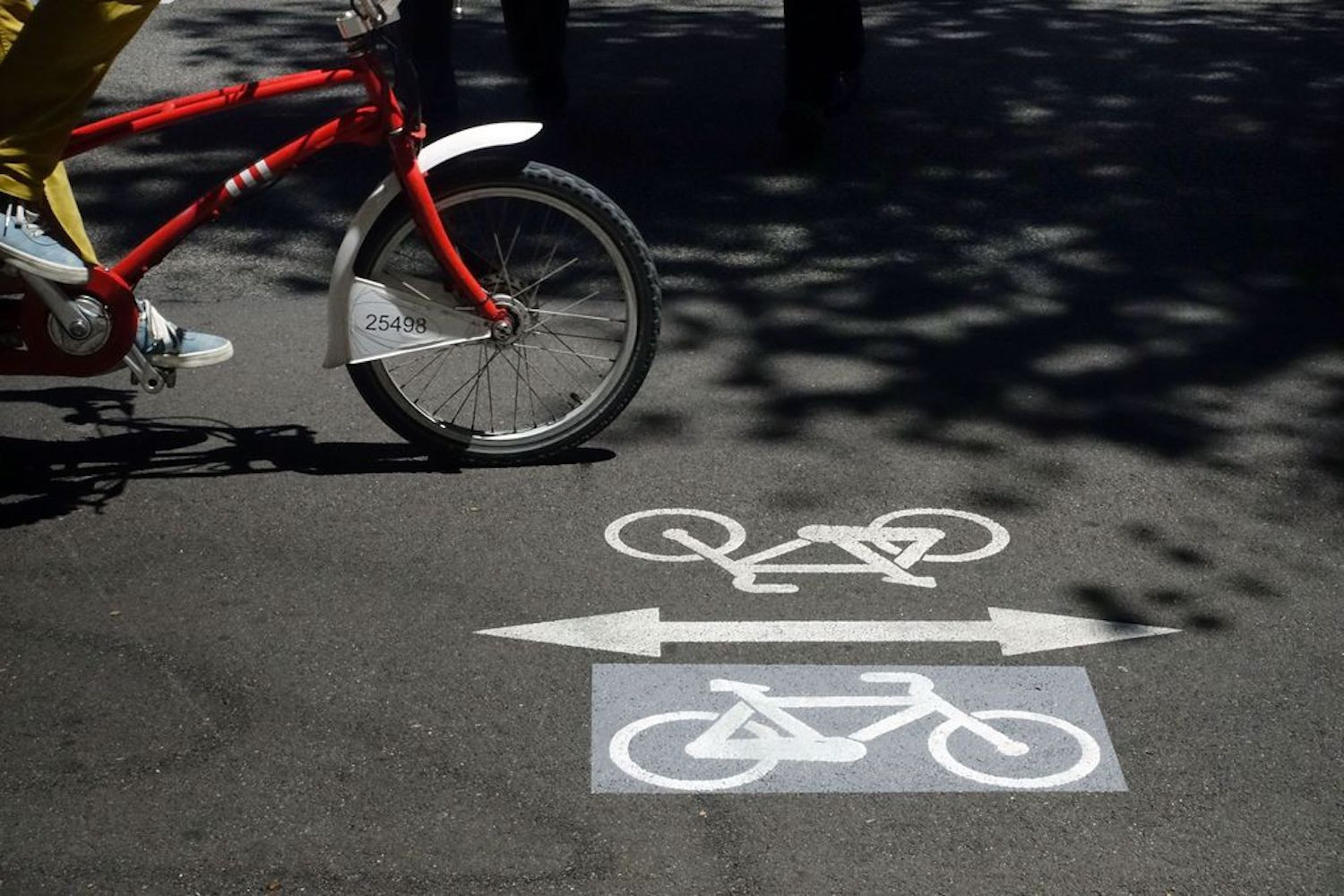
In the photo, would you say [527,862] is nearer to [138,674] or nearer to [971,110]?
[138,674]

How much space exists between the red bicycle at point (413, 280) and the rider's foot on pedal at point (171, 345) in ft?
0.16

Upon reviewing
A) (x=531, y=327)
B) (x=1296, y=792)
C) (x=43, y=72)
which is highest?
(x=43, y=72)

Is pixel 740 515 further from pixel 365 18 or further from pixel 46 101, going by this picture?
pixel 46 101

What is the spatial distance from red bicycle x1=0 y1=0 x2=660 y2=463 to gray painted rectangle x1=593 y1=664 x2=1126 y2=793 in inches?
54.5

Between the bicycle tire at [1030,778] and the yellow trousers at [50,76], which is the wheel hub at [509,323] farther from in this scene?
the bicycle tire at [1030,778]

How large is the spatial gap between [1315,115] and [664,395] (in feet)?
15.2

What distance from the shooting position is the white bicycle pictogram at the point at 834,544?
484cm

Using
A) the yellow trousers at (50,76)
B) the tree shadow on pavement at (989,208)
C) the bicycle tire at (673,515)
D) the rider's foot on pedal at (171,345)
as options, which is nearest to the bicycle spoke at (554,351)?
the tree shadow on pavement at (989,208)

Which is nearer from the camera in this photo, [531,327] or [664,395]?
[531,327]

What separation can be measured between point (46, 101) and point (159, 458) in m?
1.16

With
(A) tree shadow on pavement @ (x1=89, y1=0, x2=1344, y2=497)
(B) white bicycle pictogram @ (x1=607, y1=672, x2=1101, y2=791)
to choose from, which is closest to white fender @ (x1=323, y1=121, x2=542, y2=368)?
(A) tree shadow on pavement @ (x1=89, y1=0, x2=1344, y2=497)

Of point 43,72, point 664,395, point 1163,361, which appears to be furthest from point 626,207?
point 43,72

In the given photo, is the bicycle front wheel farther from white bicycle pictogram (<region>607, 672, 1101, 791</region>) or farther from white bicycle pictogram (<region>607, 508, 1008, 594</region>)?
white bicycle pictogram (<region>607, 672, 1101, 791</region>)

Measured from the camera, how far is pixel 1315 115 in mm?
9047
